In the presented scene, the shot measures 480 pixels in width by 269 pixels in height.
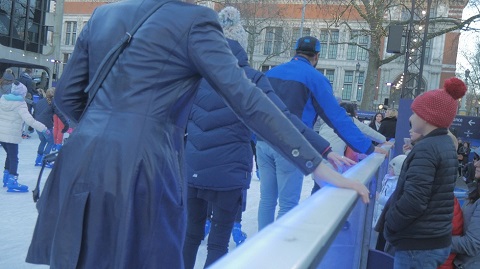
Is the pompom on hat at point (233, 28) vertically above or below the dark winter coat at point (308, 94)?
above

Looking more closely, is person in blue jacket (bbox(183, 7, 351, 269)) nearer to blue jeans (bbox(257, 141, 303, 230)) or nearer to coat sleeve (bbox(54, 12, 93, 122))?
blue jeans (bbox(257, 141, 303, 230))

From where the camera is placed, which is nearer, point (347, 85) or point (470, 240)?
point (470, 240)

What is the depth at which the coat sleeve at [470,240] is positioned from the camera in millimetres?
2857

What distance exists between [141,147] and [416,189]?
1513mm

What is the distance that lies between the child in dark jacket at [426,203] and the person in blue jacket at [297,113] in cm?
67

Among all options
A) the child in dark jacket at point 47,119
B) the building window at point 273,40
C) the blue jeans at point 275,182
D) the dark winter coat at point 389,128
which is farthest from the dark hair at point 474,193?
the building window at point 273,40

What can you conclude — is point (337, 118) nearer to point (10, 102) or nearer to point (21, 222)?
point (21, 222)

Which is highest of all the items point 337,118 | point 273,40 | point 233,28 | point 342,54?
point 342,54

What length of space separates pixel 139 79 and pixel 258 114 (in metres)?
0.33

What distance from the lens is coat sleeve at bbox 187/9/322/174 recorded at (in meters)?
1.43

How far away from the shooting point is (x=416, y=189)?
247 centimetres

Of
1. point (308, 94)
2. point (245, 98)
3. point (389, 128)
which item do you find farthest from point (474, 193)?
point (389, 128)

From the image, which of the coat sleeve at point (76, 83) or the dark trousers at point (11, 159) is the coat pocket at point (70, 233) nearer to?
the coat sleeve at point (76, 83)

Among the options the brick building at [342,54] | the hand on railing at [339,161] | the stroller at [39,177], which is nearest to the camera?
the stroller at [39,177]
